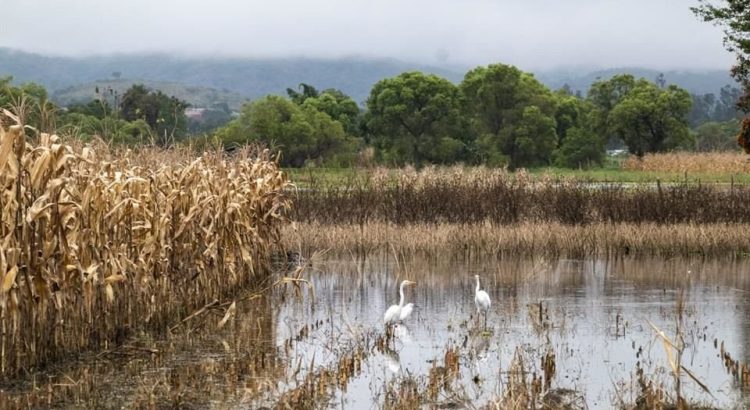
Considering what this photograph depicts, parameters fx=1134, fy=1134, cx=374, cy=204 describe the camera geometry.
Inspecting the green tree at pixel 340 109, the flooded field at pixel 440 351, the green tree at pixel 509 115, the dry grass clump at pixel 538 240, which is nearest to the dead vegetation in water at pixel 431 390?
the flooded field at pixel 440 351

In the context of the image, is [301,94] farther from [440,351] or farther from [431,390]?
[431,390]

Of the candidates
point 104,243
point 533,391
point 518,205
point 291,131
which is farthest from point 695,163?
point 533,391

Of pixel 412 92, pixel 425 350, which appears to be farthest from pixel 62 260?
pixel 412 92

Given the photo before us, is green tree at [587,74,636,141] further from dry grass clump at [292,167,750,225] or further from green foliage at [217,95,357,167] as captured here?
dry grass clump at [292,167,750,225]

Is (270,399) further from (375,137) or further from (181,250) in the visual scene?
(375,137)

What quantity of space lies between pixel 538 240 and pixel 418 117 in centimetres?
5015

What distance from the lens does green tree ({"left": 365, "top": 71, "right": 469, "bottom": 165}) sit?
7200 cm

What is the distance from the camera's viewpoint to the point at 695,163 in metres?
54.8

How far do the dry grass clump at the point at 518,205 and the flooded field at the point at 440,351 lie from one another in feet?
17.7

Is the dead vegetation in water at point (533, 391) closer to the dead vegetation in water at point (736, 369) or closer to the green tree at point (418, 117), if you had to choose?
the dead vegetation in water at point (736, 369)

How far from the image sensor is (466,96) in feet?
249

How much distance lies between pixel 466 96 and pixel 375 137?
6.68m

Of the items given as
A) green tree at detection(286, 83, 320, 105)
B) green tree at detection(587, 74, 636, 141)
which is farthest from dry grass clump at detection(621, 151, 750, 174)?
green tree at detection(286, 83, 320, 105)

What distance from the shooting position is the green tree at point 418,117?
72.0 m
